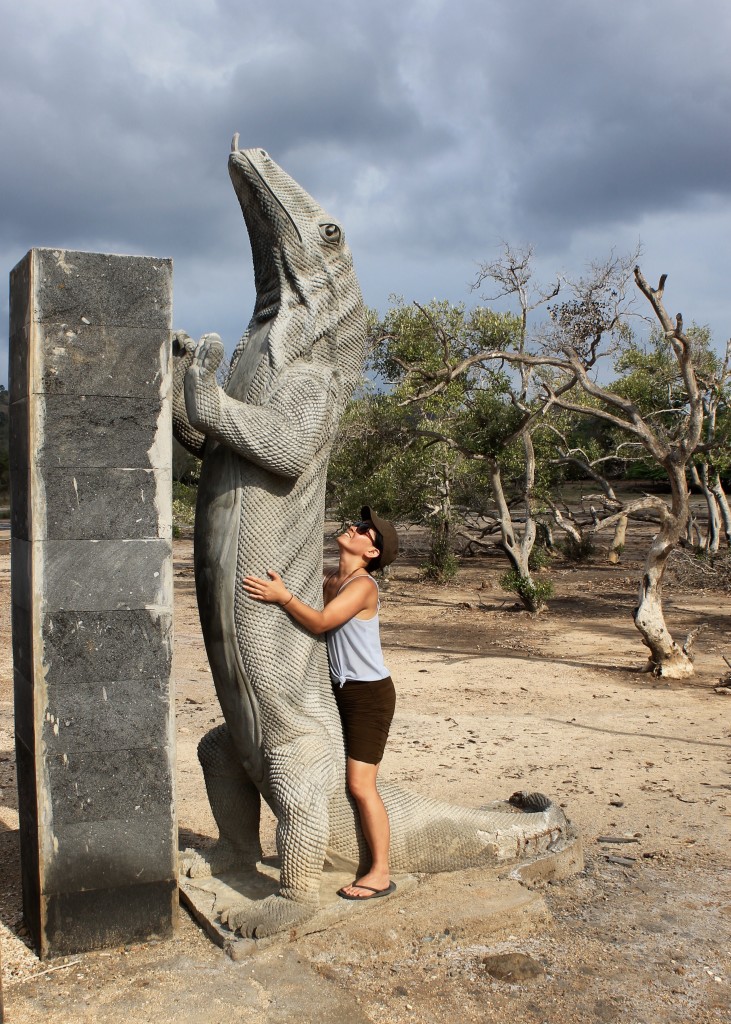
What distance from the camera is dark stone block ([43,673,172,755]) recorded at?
3.59 meters

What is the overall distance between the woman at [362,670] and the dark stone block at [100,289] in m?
1.20

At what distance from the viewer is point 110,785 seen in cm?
364

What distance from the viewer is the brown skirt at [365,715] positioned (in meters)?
4.04

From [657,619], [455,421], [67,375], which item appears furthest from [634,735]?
[455,421]

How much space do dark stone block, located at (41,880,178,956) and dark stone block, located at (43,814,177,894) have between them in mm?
36

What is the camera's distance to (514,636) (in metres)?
11.6

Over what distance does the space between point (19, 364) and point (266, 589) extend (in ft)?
4.32

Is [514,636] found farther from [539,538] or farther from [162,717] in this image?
[539,538]

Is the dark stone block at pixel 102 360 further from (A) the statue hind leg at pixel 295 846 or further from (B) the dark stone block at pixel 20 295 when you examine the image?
(A) the statue hind leg at pixel 295 846

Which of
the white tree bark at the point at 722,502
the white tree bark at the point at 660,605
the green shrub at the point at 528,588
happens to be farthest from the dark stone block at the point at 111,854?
the white tree bark at the point at 722,502

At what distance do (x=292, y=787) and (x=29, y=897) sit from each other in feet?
3.75

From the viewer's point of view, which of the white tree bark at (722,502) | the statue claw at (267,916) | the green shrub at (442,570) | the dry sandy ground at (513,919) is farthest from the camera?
the green shrub at (442,570)

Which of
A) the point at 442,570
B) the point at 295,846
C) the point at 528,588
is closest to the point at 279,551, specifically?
the point at 295,846

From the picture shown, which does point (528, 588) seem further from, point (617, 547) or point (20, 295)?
point (20, 295)
